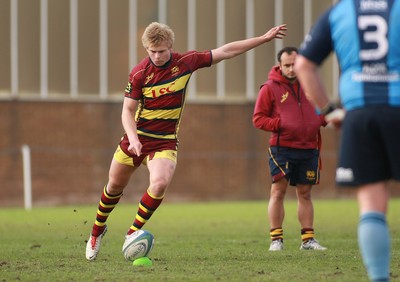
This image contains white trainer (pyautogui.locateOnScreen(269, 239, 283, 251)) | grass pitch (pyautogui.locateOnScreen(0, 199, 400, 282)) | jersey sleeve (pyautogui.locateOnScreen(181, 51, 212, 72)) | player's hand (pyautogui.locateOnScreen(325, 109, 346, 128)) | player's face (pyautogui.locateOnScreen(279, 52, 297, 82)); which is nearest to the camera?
player's hand (pyautogui.locateOnScreen(325, 109, 346, 128))

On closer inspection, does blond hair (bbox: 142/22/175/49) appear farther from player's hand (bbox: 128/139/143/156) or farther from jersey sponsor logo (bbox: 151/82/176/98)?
player's hand (bbox: 128/139/143/156)

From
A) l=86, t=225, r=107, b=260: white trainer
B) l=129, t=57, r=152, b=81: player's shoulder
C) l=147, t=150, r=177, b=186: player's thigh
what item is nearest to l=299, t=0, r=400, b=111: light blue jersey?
l=147, t=150, r=177, b=186: player's thigh

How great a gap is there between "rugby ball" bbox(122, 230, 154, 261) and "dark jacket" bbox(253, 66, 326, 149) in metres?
2.35

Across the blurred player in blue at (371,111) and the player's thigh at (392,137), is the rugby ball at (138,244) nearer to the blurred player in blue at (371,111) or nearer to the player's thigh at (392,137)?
the blurred player in blue at (371,111)

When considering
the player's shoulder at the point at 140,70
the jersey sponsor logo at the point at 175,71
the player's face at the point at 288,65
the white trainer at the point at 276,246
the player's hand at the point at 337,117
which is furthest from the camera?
the player's face at the point at 288,65

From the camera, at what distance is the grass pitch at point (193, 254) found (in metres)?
7.69

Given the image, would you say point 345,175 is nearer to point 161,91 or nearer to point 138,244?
point 138,244

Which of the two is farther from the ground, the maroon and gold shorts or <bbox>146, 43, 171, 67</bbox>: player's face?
<bbox>146, 43, 171, 67</bbox>: player's face

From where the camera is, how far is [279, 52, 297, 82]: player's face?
1031cm

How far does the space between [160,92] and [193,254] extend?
182cm

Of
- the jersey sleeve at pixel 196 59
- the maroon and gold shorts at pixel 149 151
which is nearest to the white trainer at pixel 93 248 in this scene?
the maroon and gold shorts at pixel 149 151

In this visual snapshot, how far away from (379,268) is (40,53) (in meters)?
26.8

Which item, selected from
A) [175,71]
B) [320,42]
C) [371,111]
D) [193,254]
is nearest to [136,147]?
[175,71]

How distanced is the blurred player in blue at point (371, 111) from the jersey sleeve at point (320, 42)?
0.01 m
